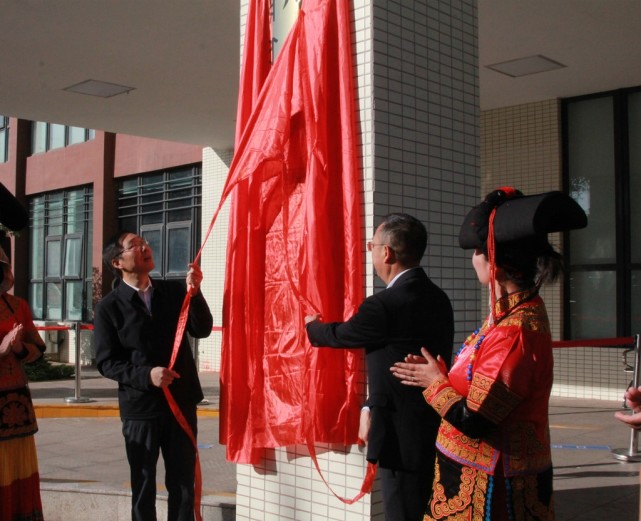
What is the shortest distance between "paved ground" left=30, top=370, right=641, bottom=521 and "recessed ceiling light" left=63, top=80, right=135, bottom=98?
159 inches

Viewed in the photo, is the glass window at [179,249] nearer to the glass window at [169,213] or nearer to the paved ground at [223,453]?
the glass window at [169,213]

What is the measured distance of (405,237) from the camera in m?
3.15

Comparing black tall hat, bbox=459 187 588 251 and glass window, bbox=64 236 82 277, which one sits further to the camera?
glass window, bbox=64 236 82 277

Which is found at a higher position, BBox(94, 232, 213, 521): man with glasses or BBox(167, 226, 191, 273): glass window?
BBox(167, 226, 191, 273): glass window

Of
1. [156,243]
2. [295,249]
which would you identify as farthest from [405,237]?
[156,243]

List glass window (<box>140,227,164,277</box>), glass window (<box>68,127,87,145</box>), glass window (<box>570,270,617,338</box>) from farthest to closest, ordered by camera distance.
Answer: glass window (<box>68,127,87,145</box>), glass window (<box>140,227,164,277</box>), glass window (<box>570,270,617,338</box>)

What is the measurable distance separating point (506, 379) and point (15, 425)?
2.95m

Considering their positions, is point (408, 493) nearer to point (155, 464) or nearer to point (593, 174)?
point (155, 464)

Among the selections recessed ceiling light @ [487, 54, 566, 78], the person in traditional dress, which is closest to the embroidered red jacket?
the person in traditional dress

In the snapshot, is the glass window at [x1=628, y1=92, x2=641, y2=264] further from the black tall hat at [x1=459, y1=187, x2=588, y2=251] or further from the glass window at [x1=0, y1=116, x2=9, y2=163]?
the glass window at [x1=0, y1=116, x2=9, y2=163]

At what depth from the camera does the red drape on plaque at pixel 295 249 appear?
3650 mm

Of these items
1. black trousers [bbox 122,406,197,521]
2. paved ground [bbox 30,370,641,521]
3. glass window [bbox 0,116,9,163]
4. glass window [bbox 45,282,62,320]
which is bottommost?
paved ground [bbox 30,370,641,521]

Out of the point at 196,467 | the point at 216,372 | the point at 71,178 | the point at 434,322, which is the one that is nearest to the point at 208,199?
the point at 216,372

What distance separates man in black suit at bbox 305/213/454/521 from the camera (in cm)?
308
